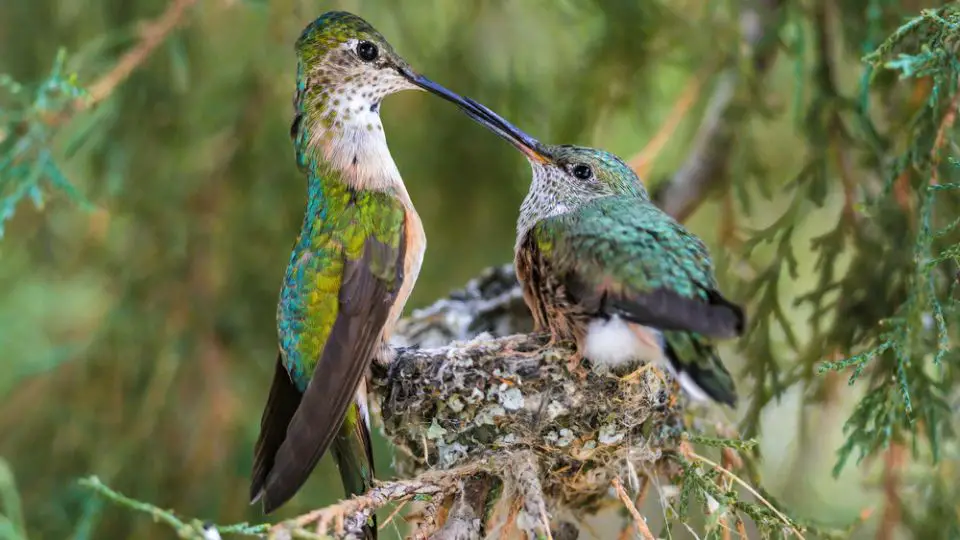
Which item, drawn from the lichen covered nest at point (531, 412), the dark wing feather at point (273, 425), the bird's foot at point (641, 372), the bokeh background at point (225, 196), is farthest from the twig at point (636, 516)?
the bokeh background at point (225, 196)

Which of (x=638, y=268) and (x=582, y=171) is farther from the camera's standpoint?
(x=582, y=171)

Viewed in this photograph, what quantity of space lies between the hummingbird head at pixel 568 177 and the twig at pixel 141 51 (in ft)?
4.13

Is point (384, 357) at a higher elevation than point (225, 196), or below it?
below

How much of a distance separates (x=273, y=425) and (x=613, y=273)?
1.02 metres

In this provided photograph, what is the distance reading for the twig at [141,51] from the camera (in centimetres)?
365

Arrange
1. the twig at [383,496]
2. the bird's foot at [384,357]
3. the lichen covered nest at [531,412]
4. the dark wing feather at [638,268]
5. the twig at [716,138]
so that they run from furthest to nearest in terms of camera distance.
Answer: the twig at [716,138] < the bird's foot at [384,357] < the lichen covered nest at [531,412] < the dark wing feather at [638,268] < the twig at [383,496]

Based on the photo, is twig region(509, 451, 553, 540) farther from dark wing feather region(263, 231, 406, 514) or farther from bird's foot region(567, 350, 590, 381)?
dark wing feather region(263, 231, 406, 514)

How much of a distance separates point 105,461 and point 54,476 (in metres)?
0.31

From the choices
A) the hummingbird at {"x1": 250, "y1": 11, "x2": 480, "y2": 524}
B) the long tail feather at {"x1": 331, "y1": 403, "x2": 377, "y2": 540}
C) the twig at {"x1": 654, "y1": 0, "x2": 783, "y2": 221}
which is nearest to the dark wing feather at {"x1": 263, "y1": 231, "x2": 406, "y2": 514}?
the hummingbird at {"x1": 250, "y1": 11, "x2": 480, "y2": 524}

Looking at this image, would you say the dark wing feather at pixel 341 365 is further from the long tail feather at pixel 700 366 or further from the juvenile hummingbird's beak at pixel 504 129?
the long tail feather at pixel 700 366

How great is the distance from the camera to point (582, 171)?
3.33 m

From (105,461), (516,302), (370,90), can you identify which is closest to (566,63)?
(516,302)

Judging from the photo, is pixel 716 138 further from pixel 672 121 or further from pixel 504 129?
pixel 504 129

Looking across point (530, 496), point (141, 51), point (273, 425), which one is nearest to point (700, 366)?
point (530, 496)
